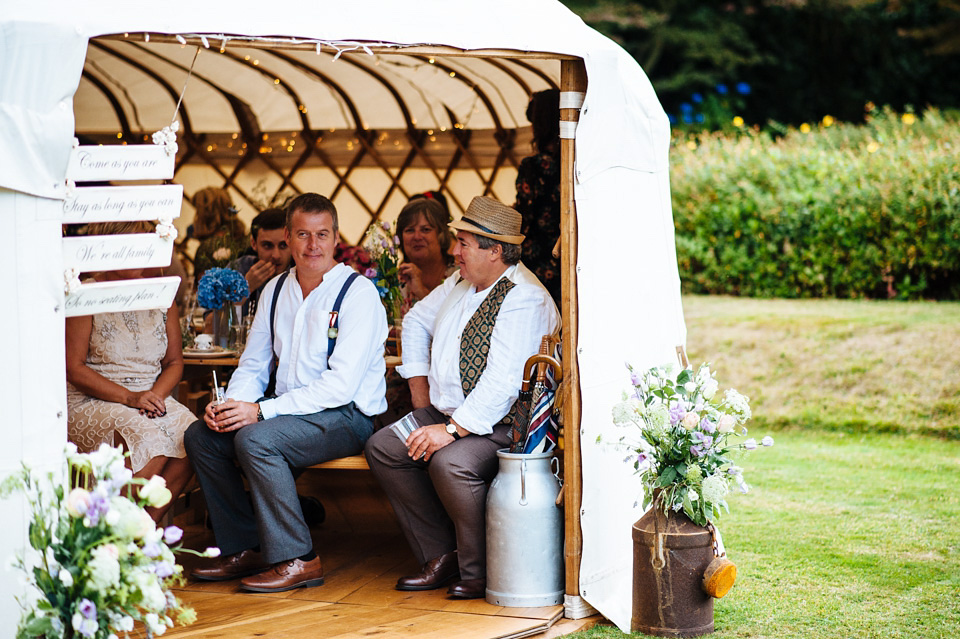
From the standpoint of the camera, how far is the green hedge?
7625 mm

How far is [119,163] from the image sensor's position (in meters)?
2.62

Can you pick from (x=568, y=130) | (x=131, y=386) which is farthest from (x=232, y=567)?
(x=568, y=130)

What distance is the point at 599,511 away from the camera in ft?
10.6

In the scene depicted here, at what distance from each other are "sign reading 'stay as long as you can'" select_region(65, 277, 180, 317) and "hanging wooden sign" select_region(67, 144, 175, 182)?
244 millimetres

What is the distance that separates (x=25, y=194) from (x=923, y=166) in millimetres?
6668

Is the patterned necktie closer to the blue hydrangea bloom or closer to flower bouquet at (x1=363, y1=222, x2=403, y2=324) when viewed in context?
flower bouquet at (x1=363, y1=222, x2=403, y2=324)

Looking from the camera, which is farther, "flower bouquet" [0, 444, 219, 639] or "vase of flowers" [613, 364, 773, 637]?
"vase of flowers" [613, 364, 773, 637]

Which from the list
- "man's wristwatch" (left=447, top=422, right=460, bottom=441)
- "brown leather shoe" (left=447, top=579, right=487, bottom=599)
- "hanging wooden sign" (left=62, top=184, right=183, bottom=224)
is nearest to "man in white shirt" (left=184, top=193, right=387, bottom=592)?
"man's wristwatch" (left=447, top=422, right=460, bottom=441)

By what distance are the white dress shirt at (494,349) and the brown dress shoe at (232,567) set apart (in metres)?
0.79

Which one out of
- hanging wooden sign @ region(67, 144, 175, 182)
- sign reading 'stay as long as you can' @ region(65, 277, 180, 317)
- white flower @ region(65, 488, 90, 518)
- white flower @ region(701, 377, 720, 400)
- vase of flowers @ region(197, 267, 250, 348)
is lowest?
white flower @ region(65, 488, 90, 518)

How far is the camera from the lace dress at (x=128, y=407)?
139 inches

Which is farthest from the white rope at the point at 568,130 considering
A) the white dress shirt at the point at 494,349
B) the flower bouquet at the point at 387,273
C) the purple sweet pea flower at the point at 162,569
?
the purple sweet pea flower at the point at 162,569

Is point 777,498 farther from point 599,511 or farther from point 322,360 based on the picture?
point 322,360

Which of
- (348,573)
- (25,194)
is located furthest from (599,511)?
(25,194)
